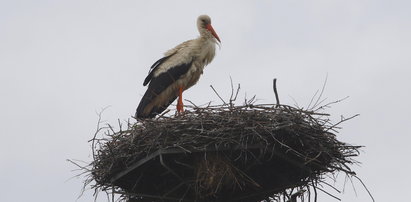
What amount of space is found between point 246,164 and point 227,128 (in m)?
0.48

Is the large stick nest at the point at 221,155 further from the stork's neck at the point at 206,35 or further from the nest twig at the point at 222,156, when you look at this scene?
the stork's neck at the point at 206,35

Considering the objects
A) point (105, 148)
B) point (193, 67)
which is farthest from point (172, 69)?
point (105, 148)

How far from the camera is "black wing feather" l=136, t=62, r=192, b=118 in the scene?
11.1 m

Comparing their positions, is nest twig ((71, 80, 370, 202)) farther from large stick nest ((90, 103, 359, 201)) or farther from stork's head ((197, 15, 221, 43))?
stork's head ((197, 15, 221, 43))

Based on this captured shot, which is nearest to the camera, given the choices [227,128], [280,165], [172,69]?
[227,128]

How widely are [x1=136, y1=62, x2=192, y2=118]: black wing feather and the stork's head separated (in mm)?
646

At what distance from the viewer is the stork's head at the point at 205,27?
38.0 feet

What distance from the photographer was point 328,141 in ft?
27.3

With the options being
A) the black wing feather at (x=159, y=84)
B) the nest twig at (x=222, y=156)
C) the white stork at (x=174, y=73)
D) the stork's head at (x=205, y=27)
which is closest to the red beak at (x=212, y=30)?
the stork's head at (x=205, y=27)

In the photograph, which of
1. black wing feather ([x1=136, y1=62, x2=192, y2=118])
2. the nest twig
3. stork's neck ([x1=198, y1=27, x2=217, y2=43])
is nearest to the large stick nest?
the nest twig

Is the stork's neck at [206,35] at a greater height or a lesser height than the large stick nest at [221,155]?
greater

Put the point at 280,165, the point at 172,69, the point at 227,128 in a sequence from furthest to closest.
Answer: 1. the point at 172,69
2. the point at 280,165
3. the point at 227,128

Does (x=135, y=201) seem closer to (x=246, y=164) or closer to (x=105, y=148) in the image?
(x=105, y=148)

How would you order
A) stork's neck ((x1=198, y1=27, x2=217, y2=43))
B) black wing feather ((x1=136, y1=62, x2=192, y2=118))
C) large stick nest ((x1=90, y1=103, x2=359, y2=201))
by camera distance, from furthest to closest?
1. stork's neck ((x1=198, y1=27, x2=217, y2=43))
2. black wing feather ((x1=136, y1=62, x2=192, y2=118))
3. large stick nest ((x1=90, y1=103, x2=359, y2=201))
